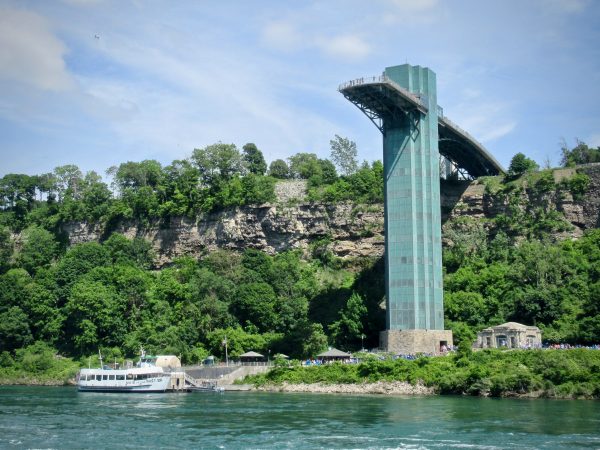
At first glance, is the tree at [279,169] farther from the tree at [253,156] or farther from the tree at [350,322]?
the tree at [350,322]

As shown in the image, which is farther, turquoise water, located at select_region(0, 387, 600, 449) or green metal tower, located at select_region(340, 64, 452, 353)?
green metal tower, located at select_region(340, 64, 452, 353)

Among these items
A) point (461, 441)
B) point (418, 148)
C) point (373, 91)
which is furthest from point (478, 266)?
point (461, 441)

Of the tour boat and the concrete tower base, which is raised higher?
the concrete tower base

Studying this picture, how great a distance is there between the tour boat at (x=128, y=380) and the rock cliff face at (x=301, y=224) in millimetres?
38778

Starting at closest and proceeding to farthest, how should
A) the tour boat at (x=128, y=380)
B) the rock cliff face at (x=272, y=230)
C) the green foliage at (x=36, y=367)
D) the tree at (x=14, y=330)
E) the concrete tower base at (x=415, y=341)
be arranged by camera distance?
1. the tour boat at (x=128, y=380)
2. the concrete tower base at (x=415, y=341)
3. the green foliage at (x=36, y=367)
4. the tree at (x=14, y=330)
5. the rock cliff face at (x=272, y=230)

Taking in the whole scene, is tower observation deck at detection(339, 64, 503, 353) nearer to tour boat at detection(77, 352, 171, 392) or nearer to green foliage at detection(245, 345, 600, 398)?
green foliage at detection(245, 345, 600, 398)

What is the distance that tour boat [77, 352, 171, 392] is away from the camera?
77312mm

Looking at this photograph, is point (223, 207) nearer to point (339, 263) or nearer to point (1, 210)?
point (339, 263)

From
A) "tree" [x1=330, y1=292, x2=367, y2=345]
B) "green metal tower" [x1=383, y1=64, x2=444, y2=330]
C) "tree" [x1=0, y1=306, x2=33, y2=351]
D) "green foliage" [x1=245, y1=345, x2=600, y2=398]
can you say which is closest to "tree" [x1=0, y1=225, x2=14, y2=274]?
"tree" [x1=0, y1=306, x2=33, y2=351]

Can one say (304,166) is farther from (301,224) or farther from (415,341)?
(415,341)

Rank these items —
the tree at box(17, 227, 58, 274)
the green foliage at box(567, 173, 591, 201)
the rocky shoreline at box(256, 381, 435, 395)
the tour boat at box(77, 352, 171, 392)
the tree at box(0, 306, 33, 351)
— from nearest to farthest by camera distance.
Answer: the rocky shoreline at box(256, 381, 435, 395)
the tour boat at box(77, 352, 171, 392)
the tree at box(0, 306, 33, 351)
the green foliage at box(567, 173, 591, 201)
the tree at box(17, 227, 58, 274)

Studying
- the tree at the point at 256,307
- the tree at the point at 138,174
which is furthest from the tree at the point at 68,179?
the tree at the point at 256,307

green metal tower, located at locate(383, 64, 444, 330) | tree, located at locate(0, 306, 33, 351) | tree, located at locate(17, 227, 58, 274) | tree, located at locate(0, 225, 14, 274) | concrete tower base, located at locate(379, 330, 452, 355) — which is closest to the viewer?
concrete tower base, located at locate(379, 330, 452, 355)

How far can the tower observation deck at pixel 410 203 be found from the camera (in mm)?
82250
